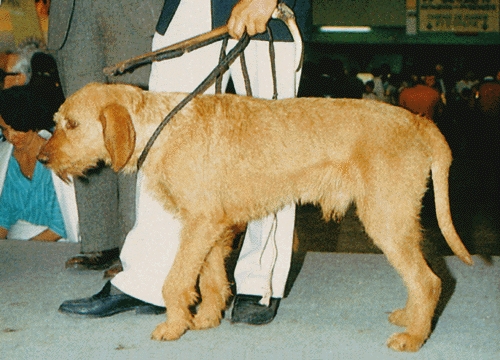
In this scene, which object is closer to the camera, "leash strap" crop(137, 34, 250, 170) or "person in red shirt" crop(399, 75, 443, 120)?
"leash strap" crop(137, 34, 250, 170)

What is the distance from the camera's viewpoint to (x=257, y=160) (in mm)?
2867

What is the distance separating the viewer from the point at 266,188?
2914mm

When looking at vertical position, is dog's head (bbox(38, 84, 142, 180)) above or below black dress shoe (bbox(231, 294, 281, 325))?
above

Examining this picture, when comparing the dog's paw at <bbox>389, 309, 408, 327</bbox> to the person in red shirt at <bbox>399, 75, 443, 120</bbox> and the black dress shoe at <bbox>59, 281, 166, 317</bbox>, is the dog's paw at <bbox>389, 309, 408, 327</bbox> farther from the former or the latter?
the person in red shirt at <bbox>399, 75, 443, 120</bbox>

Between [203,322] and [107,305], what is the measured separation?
508mm

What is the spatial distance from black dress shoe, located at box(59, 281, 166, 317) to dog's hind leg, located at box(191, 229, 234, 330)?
0.26 meters

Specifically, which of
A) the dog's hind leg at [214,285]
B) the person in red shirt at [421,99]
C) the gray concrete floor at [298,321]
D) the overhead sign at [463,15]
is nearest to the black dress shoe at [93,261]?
the gray concrete floor at [298,321]

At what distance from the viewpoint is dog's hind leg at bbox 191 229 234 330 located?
3057 mm

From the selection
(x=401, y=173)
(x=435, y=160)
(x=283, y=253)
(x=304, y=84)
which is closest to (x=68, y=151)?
(x=283, y=253)

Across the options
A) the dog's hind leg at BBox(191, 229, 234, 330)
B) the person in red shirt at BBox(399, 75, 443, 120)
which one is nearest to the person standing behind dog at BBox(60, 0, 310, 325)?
the dog's hind leg at BBox(191, 229, 234, 330)

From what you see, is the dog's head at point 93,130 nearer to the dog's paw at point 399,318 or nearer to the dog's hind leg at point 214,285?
the dog's hind leg at point 214,285

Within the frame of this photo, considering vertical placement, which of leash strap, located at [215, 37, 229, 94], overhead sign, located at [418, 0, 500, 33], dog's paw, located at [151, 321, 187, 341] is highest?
overhead sign, located at [418, 0, 500, 33]

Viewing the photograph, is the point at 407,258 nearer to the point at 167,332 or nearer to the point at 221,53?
the point at 167,332

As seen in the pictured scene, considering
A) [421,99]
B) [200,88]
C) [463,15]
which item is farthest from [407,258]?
[463,15]
